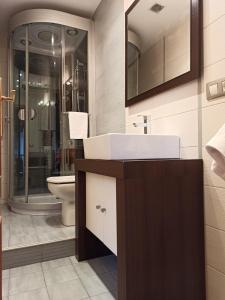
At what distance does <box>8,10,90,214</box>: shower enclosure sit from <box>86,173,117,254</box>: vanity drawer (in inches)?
54.5

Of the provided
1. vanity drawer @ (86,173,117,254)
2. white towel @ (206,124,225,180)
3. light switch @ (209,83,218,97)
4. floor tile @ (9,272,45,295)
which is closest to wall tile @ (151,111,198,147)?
light switch @ (209,83,218,97)

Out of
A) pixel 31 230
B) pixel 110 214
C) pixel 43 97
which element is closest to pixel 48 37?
pixel 43 97

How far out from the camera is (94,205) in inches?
62.5

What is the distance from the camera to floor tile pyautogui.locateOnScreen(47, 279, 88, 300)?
1.34 m

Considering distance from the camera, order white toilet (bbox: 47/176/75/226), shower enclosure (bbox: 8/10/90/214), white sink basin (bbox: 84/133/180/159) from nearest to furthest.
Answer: white sink basin (bbox: 84/133/180/159) < white toilet (bbox: 47/176/75/226) < shower enclosure (bbox: 8/10/90/214)

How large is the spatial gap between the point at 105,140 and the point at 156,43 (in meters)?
0.86

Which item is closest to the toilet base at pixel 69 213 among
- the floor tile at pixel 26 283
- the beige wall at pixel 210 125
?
the floor tile at pixel 26 283

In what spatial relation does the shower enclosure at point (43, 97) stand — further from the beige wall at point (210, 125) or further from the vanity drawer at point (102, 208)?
the beige wall at point (210, 125)

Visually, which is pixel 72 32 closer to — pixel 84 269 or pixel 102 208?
pixel 102 208

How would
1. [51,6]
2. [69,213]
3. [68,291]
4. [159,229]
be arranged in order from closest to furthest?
[159,229], [68,291], [69,213], [51,6]

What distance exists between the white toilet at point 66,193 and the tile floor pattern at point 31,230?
3.3 inches

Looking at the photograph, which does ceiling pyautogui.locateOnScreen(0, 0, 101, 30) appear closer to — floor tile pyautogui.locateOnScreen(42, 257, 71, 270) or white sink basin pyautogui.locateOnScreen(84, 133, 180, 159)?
white sink basin pyautogui.locateOnScreen(84, 133, 180, 159)

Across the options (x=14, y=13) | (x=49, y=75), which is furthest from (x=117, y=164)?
(x=14, y=13)

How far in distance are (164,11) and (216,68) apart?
0.67 metres
